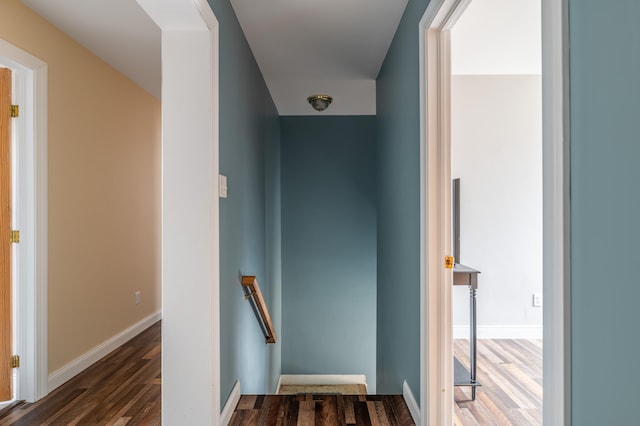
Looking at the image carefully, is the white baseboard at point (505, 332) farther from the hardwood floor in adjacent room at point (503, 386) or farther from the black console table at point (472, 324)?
the black console table at point (472, 324)

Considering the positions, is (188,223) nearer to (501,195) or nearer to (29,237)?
(29,237)

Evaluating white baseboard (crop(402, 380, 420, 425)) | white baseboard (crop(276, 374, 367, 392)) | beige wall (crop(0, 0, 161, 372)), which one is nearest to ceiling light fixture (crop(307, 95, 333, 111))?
beige wall (crop(0, 0, 161, 372))

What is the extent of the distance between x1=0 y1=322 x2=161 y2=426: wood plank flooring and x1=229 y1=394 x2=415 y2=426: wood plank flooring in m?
0.57

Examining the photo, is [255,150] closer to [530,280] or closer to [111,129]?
[111,129]

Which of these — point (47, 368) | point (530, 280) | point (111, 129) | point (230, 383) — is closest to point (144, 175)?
point (111, 129)

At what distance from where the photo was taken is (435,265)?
184 cm

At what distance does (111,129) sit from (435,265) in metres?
3.19

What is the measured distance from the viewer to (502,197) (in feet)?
13.6

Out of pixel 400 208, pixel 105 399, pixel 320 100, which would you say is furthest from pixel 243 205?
pixel 320 100

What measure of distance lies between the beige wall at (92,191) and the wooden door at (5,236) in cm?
24

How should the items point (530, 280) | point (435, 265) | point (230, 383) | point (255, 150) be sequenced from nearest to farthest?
point (435, 265) → point (230, 383) → point (255, 150) → point (530, 280)

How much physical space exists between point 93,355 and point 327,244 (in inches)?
102

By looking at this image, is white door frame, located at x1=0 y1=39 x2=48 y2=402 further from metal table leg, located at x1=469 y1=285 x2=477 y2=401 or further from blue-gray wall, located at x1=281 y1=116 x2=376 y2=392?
metal table leg, located at x1=469 y1=285 x2=477 y2=401
